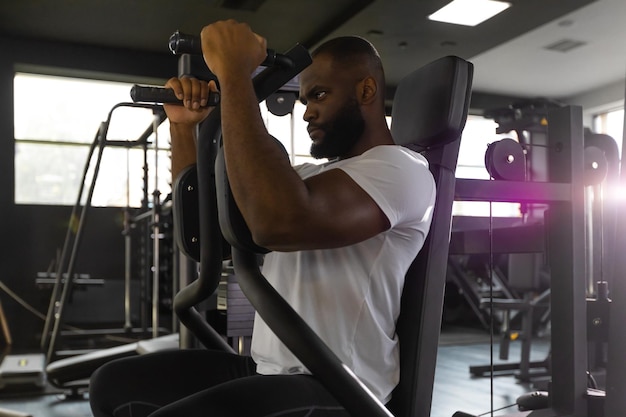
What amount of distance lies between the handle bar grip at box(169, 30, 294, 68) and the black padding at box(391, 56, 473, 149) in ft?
1.01

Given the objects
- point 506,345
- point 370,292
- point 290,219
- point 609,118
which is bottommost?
point 506,345

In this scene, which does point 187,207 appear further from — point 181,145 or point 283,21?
point 283,21

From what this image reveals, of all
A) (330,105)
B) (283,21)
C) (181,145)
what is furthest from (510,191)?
(283,21)

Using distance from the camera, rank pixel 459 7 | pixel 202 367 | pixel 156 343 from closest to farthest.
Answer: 1. pixel 202 367
2. pixel 156 343
3. pixel 459 7

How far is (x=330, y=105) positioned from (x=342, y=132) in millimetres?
55

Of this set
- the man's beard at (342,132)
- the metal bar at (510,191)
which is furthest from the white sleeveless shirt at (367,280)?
the metal bar at (510,191)

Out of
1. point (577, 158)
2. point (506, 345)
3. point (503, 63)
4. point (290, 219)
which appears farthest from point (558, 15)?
point (290, 219)

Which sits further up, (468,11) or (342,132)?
(468,11)

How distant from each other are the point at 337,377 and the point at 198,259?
1.49 ft

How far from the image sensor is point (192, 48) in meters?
0.93

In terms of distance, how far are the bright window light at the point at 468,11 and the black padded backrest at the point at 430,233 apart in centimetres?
450

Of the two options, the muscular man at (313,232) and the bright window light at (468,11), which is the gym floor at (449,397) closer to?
the muscular man at (313,232)

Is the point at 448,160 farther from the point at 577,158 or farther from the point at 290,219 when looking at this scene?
the point at 577,158

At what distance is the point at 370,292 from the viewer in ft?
3.32
